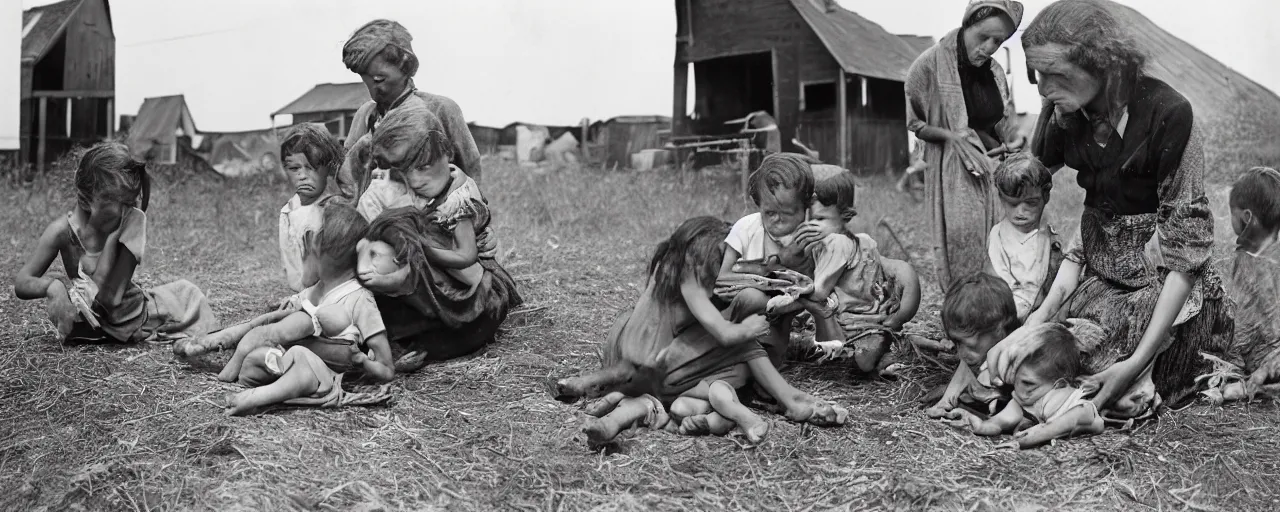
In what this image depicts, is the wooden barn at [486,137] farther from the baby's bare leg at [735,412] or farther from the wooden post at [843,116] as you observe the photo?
the baby's bare leg at [735,412]

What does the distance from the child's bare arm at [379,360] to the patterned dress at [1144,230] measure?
121 inches

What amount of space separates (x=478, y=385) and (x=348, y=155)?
1.85 metres

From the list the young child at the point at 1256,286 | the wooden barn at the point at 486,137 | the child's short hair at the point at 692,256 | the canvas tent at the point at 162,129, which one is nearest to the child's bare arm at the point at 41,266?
the child's short hair at the point at 692,256

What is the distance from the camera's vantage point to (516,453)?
4.14 metres

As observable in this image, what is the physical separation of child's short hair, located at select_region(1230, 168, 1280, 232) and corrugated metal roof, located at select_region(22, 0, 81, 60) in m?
11.2

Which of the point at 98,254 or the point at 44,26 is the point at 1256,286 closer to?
the point at 98,254

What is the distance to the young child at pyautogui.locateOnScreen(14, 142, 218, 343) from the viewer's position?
5.46m

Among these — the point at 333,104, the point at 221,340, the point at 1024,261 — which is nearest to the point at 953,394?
the point at 1024,261

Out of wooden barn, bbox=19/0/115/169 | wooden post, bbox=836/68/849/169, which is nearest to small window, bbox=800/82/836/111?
wooden post, bbox=836/68/849/169

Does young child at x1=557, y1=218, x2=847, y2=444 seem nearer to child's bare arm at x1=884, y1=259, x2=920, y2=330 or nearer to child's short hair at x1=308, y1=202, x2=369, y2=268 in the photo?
child's bare arm at x1=884, y1=259, x2=920, y2=330

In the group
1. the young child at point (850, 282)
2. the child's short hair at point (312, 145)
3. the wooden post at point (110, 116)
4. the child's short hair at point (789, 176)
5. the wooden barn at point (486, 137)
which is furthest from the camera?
the wooden barn at point (486, 137)

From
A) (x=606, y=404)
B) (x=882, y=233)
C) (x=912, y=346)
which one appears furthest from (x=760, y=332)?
(x=882, y=233)

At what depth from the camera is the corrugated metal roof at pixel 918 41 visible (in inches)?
707

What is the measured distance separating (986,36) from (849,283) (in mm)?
1520
